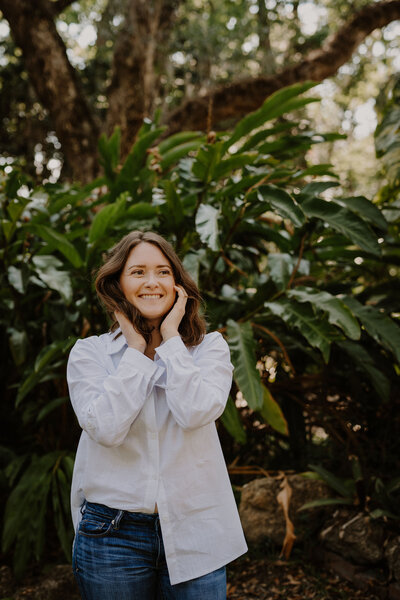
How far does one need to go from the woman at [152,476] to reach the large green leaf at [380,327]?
137cm

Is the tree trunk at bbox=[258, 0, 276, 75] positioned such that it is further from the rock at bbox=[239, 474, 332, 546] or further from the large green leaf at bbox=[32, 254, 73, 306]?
the rock at bbox=[239, 474, 332, 546]

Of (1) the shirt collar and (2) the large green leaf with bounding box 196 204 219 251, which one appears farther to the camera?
(2) the large green leaf with bounding box 196 204 219 251

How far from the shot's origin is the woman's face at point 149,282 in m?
1.45

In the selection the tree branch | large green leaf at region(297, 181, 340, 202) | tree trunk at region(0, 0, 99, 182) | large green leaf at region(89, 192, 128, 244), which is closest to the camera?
large green leaf at region(89, 192, 128, 244)

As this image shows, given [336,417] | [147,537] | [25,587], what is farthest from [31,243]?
[147,537]

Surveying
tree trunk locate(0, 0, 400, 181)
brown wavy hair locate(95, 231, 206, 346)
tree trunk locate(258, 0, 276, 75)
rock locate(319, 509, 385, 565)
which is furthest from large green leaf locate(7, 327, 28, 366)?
tree trunk locate(258, 0, 276, 75)

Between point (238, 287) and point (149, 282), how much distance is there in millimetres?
1951

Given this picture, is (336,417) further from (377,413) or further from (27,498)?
(27,498)

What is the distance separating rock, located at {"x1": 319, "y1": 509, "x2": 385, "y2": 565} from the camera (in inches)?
100

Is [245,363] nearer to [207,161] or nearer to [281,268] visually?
[281,268]

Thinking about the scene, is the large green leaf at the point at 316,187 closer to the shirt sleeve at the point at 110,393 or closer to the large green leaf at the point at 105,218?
the large green leaf at the point at 105,218

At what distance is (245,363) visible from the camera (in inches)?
92.0

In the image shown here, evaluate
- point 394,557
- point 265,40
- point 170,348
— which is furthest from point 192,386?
point 265,40

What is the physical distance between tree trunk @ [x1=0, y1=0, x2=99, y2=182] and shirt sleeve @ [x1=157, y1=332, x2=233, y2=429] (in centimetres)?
498
